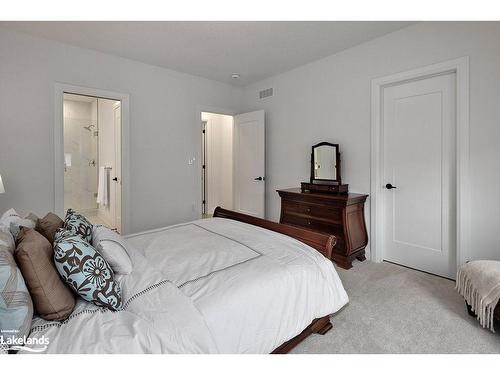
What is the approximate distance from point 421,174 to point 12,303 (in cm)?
332

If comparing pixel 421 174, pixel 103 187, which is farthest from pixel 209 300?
pixel 103 187

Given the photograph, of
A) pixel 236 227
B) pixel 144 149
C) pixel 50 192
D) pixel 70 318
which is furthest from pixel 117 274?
pixel 144 149

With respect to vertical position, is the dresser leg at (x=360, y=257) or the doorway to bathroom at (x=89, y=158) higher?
the doorway to bathroom at (x=89, y=158)

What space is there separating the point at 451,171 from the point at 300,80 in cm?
222

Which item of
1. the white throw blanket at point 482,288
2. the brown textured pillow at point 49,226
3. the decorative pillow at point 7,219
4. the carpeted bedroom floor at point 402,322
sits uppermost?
the decorative pillow at point 7,219

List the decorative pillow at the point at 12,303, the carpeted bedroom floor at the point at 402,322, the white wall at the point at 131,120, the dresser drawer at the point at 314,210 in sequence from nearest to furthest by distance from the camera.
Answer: the decorative pillow at the point at 12,303, the carpeted bedroom floor at the point at 402,322, the white wall at the point at 131,120, the dresser drawer at the point at 314,210

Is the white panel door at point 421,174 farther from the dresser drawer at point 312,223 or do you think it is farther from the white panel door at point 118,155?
the white panel door at point 118,155

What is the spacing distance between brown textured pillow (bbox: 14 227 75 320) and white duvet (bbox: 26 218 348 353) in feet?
0.14

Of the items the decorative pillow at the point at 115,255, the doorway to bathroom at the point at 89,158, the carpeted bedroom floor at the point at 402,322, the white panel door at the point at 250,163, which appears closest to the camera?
the decorative pillow at the point at 115,255

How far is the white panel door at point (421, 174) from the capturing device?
273 centimetres

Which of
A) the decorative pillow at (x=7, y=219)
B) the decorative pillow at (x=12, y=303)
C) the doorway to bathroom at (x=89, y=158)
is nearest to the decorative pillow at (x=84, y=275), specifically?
the decorative pillow at (x=12, y=303)

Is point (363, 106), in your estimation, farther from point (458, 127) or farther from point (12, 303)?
point (12, 303)

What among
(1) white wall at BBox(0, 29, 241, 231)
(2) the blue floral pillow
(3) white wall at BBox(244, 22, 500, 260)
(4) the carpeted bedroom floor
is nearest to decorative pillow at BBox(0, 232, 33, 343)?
(2) the blue floral pillow
